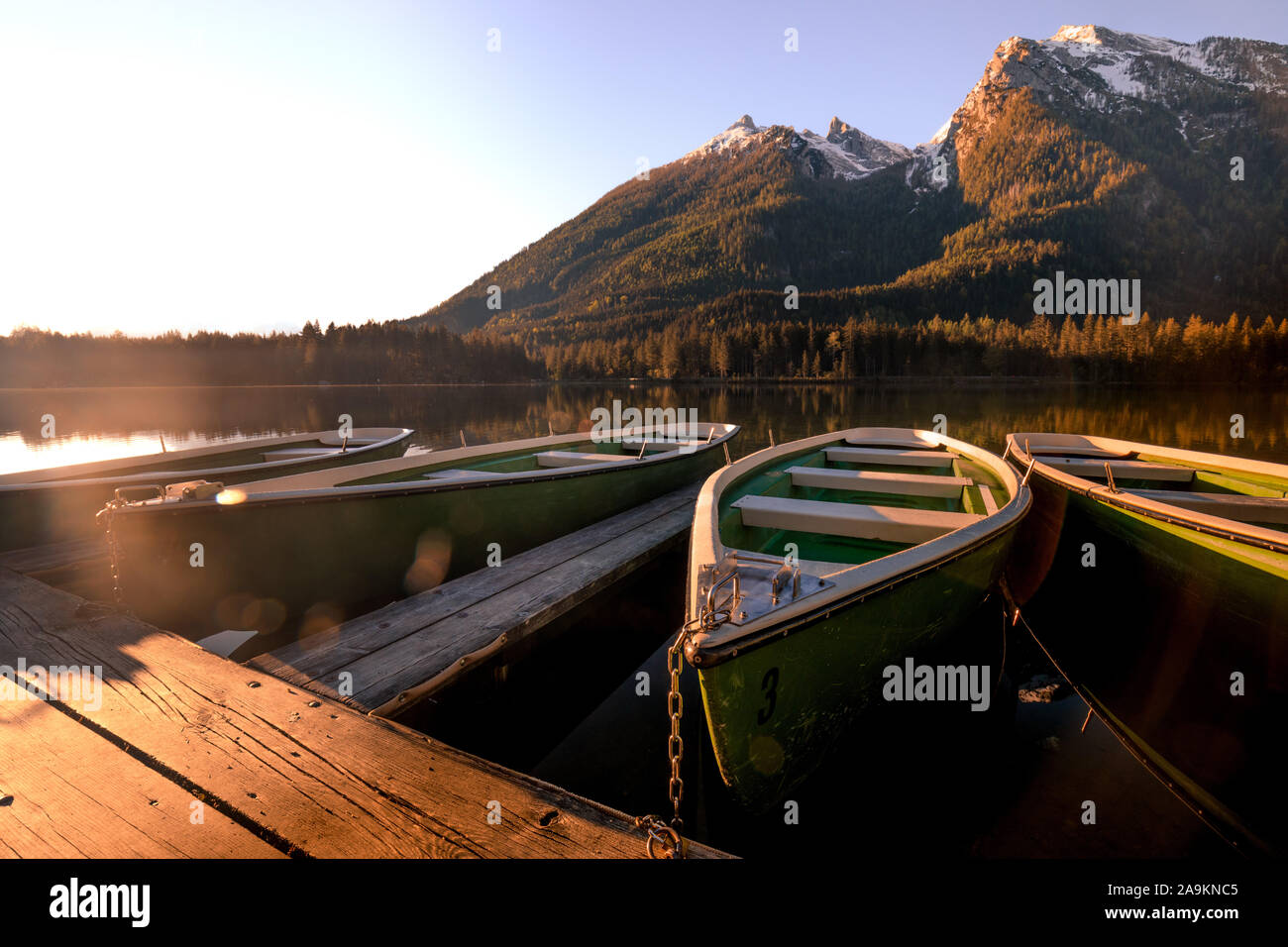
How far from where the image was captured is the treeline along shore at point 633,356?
3383 inches

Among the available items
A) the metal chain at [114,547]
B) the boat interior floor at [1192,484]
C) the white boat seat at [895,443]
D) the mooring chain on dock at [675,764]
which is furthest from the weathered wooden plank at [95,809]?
the white boat seat at [895,443]

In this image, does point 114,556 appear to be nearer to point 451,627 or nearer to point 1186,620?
point 451,627

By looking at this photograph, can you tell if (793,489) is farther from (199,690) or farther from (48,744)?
(48,744)

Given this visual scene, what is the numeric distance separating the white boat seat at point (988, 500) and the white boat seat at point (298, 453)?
34.1ft

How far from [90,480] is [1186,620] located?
13.2 meters

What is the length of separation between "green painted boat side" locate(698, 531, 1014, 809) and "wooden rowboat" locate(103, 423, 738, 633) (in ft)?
15.1

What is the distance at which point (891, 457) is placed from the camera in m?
9.48

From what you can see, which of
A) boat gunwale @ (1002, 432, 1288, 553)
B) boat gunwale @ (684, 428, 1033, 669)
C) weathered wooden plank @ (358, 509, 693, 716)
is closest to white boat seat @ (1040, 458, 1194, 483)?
boat gunwale @ (1002, 432, 1288, 553)

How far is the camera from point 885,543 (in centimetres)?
613

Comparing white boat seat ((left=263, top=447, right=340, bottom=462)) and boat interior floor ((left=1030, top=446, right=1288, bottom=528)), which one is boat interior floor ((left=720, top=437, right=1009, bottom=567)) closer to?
boat interior floor ((left=1030, top=446, right=1288, bottom=528))

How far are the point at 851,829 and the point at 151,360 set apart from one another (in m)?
149

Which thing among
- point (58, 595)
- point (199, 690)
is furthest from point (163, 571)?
point (199, 690)

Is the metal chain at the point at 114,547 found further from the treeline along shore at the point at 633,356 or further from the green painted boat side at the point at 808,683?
the treeline along shore at the point at 633,356

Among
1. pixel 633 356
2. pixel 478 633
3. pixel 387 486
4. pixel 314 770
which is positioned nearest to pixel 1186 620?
pixel 478 633
